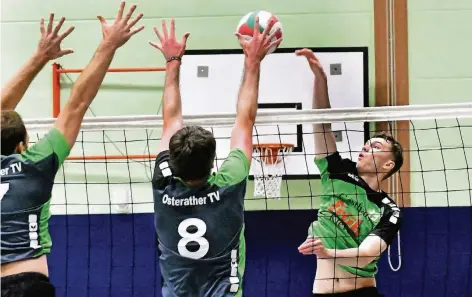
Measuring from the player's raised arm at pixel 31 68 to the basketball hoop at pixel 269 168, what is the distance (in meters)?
2.99

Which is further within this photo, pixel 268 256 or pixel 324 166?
pixel 268 256

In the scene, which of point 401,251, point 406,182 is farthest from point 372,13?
point 401,251

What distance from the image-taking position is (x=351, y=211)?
13.5ft

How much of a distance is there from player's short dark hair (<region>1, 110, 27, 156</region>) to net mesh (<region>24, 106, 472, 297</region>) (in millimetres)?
3451

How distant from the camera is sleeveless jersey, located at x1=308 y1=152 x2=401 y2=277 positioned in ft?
13.4

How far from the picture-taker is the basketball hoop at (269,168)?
19.7 feet

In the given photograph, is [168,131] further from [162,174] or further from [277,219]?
[277,219]

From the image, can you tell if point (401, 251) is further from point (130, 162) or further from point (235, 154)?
point (235, 154)

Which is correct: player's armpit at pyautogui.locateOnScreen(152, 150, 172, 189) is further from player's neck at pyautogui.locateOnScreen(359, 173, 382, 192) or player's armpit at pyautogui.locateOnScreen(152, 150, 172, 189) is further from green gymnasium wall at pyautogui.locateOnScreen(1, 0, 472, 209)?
green gymnasium wall at pyautogui.locateOnScreen(1, 0, 472, 209)

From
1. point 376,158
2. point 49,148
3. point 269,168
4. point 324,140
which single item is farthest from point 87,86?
point 269,168

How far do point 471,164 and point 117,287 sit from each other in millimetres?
4006

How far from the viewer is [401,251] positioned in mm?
6234

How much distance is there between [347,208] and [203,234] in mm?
1775

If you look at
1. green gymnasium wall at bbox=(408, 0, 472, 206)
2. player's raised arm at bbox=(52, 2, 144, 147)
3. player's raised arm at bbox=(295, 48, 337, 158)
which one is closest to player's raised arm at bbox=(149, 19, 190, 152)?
player's raised arm at bbox=(52, 2, 144, 147)
